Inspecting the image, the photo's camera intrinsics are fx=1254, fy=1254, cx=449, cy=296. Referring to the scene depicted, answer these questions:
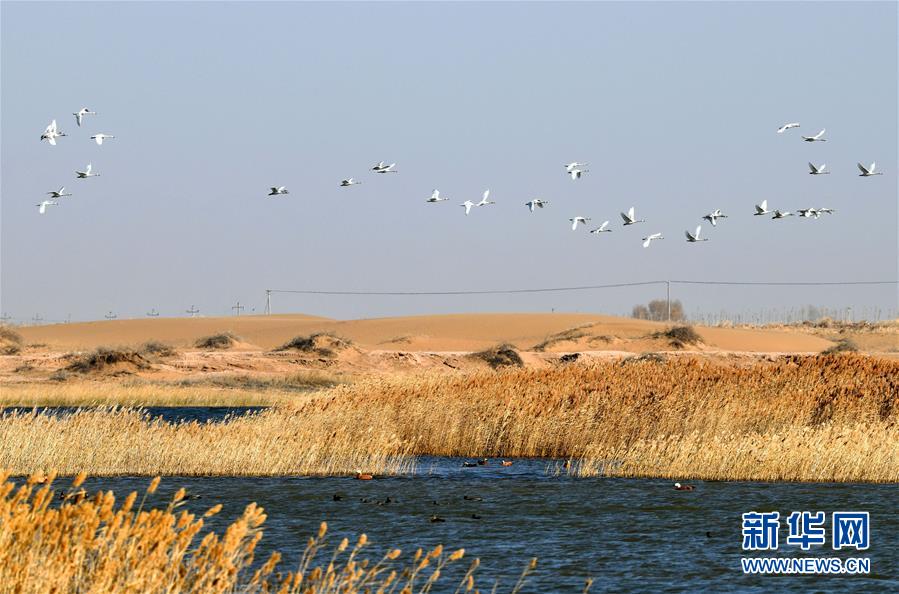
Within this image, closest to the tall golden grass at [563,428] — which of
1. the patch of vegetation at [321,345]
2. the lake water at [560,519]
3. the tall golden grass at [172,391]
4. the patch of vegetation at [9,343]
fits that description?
the lake water at [560,519]

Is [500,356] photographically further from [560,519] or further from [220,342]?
[560,519]

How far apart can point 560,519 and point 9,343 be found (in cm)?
5915

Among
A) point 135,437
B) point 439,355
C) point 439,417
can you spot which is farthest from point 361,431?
point 439,355

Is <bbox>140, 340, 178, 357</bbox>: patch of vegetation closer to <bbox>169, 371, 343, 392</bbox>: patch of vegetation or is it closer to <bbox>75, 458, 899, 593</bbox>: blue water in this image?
<bbox>169, 371, 343, 392</bbox>: patch of vegetation

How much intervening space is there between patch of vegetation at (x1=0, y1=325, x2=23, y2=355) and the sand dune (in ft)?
29.2

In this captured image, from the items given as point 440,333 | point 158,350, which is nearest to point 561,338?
point 158,350

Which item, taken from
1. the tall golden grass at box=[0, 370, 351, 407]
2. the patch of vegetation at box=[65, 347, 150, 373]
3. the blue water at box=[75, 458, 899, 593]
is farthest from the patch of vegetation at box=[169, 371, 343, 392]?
the blue water at box=[75, 458, 899, 593]

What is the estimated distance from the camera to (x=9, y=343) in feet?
239

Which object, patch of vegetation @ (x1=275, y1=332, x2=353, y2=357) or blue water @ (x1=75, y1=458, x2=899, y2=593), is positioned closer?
blue water @ (x1=75, y1=458, x2=899, y2=593)

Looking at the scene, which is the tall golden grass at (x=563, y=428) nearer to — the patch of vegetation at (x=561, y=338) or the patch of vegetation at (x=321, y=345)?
the patch of vegetation at (x=321, y=345)

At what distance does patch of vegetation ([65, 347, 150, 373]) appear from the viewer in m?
60.9

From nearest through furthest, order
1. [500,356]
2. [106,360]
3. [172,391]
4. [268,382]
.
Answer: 1. [172,391]
2. [268,382]
3. [106,360]
4. [500,356]

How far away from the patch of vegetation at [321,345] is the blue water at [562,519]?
42582 mm

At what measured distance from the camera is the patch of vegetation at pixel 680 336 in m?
80.5
